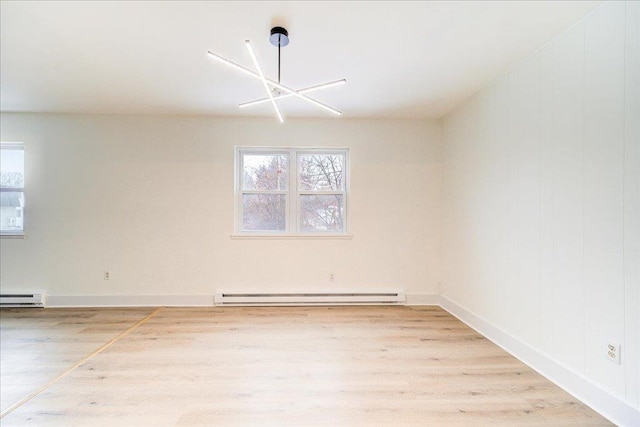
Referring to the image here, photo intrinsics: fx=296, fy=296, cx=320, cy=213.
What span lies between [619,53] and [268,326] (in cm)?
344

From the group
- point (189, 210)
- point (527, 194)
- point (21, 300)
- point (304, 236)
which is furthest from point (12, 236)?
point (527, 194)

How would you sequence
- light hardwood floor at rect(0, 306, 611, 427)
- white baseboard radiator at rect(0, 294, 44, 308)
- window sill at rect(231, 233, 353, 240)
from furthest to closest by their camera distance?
1. window sill at rect(231, 233, 353, 240)
2. white baseboard radiator at rect(0, 294, 44, 308)
3. light hardwood floor at rect(0, 306, 611, 427)

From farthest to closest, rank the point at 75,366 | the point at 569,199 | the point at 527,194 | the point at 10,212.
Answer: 1. the point at 10,212
2. the point at 527,194
3. the point at 75,366
4. the point at 569,199

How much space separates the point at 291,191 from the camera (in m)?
4.05

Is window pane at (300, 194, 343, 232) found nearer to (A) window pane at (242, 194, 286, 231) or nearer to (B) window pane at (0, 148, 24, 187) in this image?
(A) window pane at (242, 194, 286, 231)

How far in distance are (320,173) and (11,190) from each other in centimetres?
405

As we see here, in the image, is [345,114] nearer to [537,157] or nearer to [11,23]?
[537,157]

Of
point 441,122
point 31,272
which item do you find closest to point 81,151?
point 31,272

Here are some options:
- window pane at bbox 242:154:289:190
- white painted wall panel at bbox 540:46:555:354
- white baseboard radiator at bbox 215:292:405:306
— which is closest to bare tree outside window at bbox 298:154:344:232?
window pane at bbox 242:154:289:190

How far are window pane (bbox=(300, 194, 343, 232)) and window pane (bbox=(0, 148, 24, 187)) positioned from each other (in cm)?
371

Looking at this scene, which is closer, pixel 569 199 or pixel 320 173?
pixel 569 199

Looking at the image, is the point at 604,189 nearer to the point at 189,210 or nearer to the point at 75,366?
the point at 75,366

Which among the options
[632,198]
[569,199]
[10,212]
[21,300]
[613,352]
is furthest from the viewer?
[10,212]

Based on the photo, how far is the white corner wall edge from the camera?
167 centimetres
